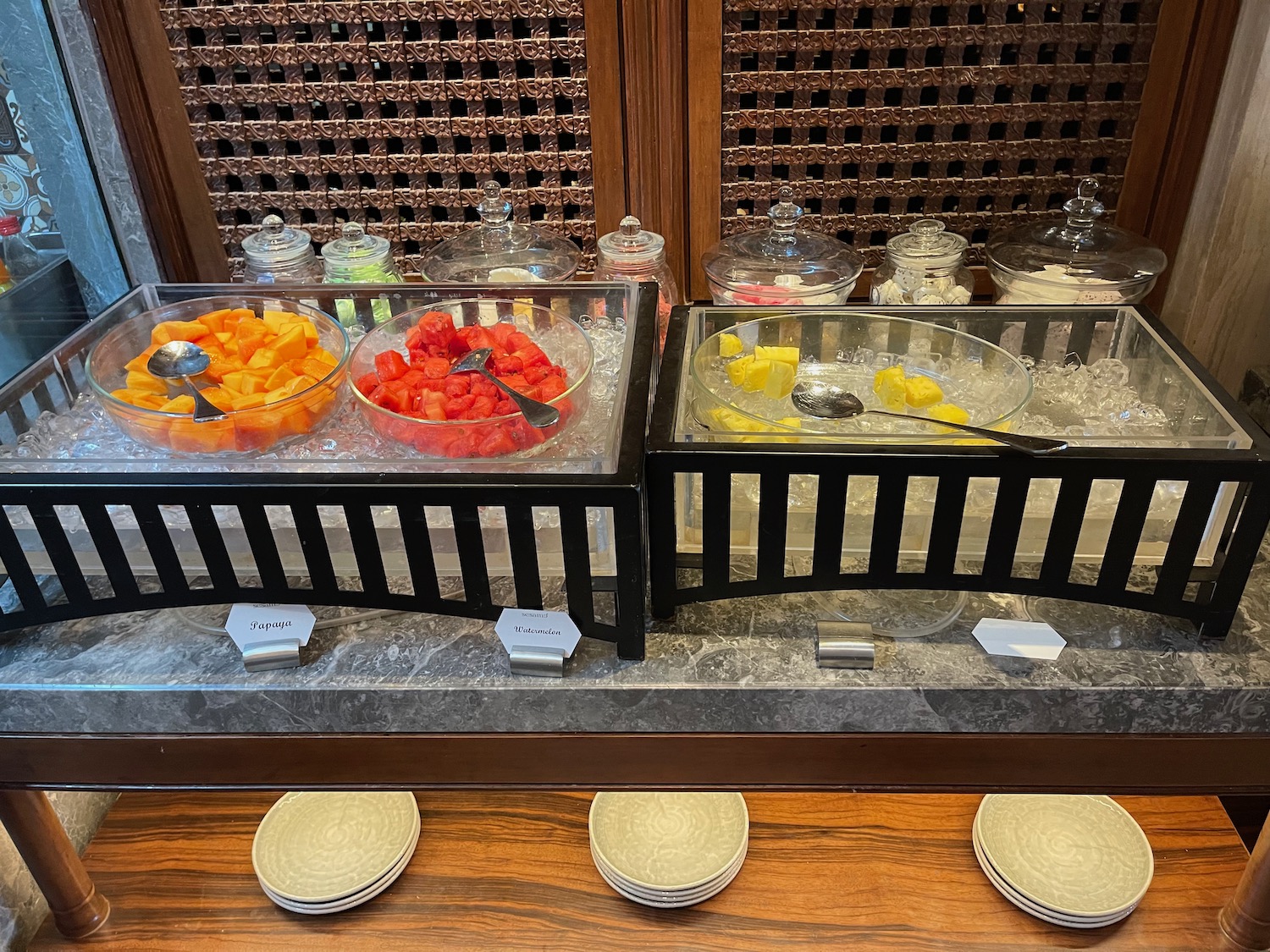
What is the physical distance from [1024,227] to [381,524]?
1.01 meters

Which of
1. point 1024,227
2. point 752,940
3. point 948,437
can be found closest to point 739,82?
point 1024,227

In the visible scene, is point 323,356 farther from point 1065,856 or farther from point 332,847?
point 1065,856

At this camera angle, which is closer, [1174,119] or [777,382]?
[777,382]

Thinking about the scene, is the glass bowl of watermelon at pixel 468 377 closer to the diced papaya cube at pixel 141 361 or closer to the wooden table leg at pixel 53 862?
the diced papaya cube at pixel 141 361

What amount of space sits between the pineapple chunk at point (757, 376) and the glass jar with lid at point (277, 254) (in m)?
0.71

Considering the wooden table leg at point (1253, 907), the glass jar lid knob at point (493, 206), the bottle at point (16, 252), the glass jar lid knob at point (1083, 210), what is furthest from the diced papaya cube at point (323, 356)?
the wooden table leg at point (1253, 907)

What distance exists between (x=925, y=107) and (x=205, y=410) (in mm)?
1080

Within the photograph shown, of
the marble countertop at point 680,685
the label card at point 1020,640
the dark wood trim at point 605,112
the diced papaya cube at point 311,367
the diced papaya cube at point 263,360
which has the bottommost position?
the marble countertop at point 680,685

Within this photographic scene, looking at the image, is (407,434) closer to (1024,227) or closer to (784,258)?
(784,258)

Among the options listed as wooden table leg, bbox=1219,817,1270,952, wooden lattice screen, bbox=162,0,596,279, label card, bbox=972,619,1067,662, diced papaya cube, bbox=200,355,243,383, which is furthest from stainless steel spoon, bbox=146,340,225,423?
wooden table leg, bbox=1219,817,1270,952

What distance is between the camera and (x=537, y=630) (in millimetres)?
1036

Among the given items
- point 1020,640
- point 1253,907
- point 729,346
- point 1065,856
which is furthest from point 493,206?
point 1253,907

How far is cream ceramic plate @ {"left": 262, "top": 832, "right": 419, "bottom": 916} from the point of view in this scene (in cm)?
131

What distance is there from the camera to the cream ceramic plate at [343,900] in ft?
4.28
